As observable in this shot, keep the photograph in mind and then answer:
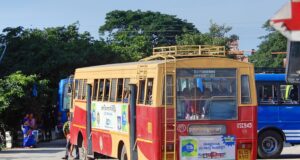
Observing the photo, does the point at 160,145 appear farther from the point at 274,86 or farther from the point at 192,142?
the point at 274,86

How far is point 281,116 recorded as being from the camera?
20672mm

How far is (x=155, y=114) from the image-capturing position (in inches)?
539

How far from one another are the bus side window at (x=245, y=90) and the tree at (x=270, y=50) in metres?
55.5

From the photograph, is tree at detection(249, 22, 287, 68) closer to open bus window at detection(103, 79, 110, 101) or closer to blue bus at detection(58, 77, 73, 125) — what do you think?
blue bus at detection(58, 77, 73, 125)

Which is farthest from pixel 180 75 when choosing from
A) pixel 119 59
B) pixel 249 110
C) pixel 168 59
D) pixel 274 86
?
pixel 119 59

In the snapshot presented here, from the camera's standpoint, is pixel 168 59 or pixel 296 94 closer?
pixel 168 59

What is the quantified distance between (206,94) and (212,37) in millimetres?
42463

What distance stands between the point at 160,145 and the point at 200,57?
2152mm

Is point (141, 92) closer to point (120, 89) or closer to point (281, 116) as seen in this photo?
point (120, 89)

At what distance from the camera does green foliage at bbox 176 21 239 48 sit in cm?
5364

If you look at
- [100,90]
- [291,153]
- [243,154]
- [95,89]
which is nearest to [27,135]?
[95,89]

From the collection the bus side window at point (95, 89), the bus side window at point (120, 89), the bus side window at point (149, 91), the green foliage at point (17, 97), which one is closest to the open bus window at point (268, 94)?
the bus side window at point (95, 89)

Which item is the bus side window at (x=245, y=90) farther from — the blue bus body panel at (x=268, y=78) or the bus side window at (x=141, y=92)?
the blue bus body panel at (x=268, y=78)

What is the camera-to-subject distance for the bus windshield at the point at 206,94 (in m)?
14.0
